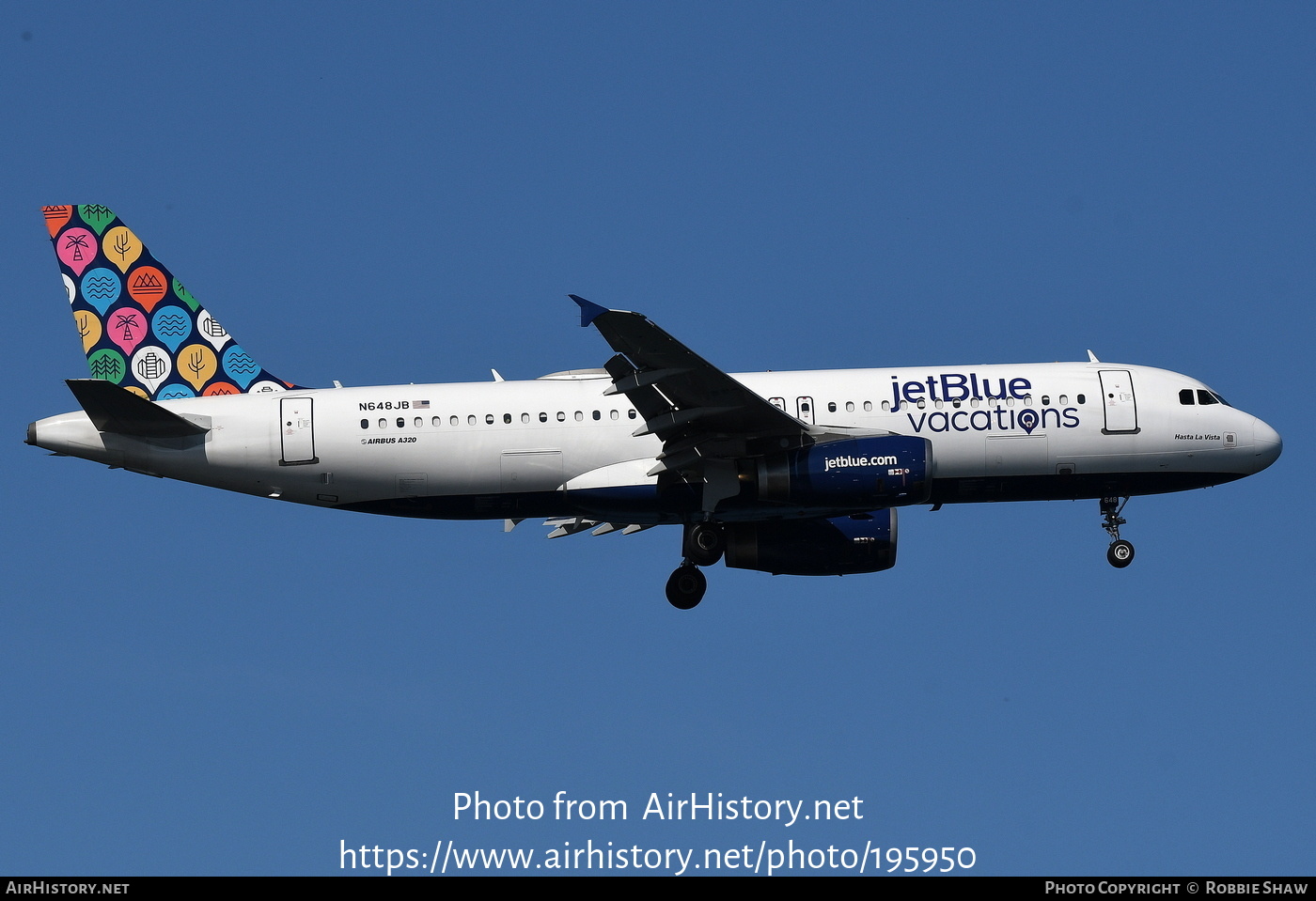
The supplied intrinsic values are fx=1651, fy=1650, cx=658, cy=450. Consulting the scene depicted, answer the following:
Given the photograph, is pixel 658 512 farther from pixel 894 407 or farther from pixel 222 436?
pixel 222 436

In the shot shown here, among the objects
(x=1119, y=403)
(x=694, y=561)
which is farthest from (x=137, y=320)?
(x=1119, y=403)

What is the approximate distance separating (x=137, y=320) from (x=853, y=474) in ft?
60.8

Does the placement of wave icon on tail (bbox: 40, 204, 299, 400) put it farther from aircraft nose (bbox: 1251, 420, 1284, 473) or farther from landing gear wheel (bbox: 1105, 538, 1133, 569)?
aircraft nose (bbox: 1251, 420, 1284, 473)

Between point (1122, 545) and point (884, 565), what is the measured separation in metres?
5.95

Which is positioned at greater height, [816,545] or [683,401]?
[683,401]

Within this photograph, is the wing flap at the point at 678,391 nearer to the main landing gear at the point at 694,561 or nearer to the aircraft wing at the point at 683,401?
the aircraft wing at the point at 683,401

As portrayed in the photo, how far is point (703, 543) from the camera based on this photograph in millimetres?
40375

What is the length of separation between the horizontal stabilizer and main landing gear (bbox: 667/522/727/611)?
11817 millimetres

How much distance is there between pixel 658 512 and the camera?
128 ft

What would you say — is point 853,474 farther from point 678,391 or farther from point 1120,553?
point 1120,553

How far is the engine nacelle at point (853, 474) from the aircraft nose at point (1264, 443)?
9.00 metres

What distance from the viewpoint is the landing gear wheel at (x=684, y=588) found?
4091cm

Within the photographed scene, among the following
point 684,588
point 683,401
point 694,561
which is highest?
point 683,401

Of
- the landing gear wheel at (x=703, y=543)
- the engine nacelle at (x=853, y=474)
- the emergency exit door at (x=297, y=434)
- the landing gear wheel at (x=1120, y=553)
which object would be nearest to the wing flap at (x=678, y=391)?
the engine nacelle at (x=853, y=474)
